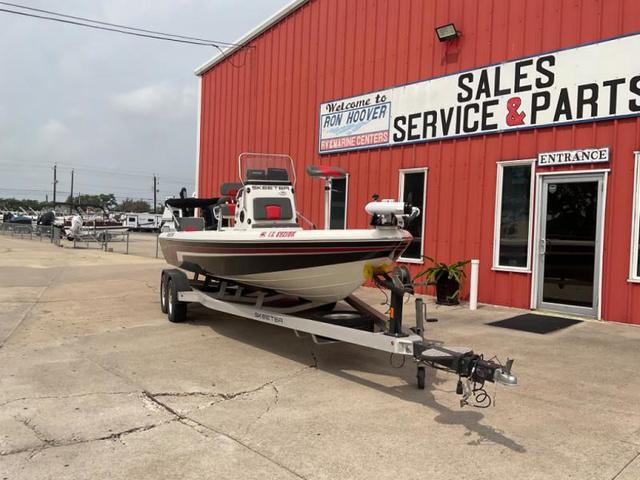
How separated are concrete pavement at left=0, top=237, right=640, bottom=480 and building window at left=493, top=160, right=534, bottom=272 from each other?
6.00 ft

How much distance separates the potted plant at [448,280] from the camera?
902 centimetres

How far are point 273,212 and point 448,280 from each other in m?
3.60

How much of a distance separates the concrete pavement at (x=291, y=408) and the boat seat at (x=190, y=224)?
1694mm

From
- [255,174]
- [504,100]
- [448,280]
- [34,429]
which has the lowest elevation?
[34,429]

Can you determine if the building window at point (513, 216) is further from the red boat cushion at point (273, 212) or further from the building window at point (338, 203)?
the red boat cushion at point (273, 212)

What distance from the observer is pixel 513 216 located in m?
8.81

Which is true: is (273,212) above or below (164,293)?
above

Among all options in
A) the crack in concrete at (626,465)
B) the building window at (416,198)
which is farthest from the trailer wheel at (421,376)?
the building window at (416,198)

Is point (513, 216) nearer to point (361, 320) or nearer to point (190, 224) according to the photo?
point (361, 320)

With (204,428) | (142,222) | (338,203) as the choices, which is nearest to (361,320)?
(204,428)

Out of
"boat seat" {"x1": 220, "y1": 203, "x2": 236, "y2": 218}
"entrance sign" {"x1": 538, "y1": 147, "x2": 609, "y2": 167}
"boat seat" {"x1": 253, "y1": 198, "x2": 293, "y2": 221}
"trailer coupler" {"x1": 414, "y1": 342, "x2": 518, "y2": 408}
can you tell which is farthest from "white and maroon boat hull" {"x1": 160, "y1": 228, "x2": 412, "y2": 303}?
"entrance sign" {"x1": 538, "y1": 147, "x2": 609, "y2": 167}

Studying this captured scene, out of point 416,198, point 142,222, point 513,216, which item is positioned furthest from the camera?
point 142,222

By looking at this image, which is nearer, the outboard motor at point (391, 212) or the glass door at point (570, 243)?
the outboard motor at point (391, 212)

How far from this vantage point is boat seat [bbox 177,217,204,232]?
8438 mm
